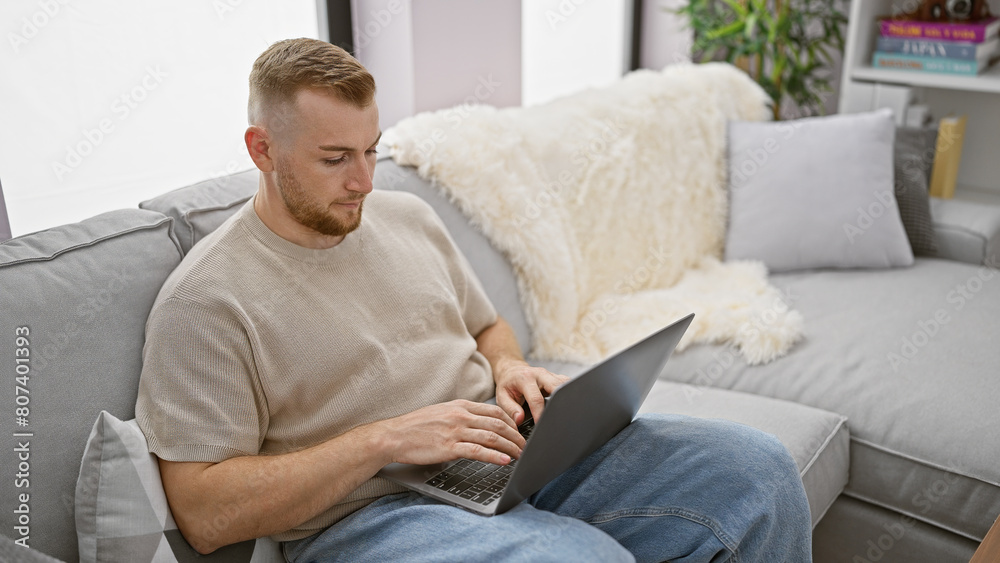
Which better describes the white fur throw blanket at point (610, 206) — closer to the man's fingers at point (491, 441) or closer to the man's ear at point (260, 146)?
the man's ear at point (260, 146)

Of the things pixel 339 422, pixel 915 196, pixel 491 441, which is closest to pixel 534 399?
pixel 491 441

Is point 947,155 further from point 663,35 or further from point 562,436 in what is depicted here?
point 562,436

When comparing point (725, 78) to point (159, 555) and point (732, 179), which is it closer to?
point (732, 179)

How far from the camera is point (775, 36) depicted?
9.59ft

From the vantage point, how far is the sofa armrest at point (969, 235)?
2.26 meters

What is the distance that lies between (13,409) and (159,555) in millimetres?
262

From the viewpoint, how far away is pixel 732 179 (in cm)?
235

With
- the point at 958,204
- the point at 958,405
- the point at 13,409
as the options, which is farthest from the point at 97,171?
the point at 958,204

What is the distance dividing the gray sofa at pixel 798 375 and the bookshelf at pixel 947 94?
68 cm

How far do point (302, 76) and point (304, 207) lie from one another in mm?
188

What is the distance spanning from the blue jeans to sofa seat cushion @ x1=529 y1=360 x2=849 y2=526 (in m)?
0.29

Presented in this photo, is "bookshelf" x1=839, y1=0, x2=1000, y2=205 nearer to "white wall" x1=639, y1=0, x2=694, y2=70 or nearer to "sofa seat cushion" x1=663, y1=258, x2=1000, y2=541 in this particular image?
"white wall" x1=639, y1=0, x2=694, y2=70

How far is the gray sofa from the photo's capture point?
41.7 inches

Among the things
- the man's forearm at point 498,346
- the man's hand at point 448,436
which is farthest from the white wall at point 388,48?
the man's hand at point 448,436
